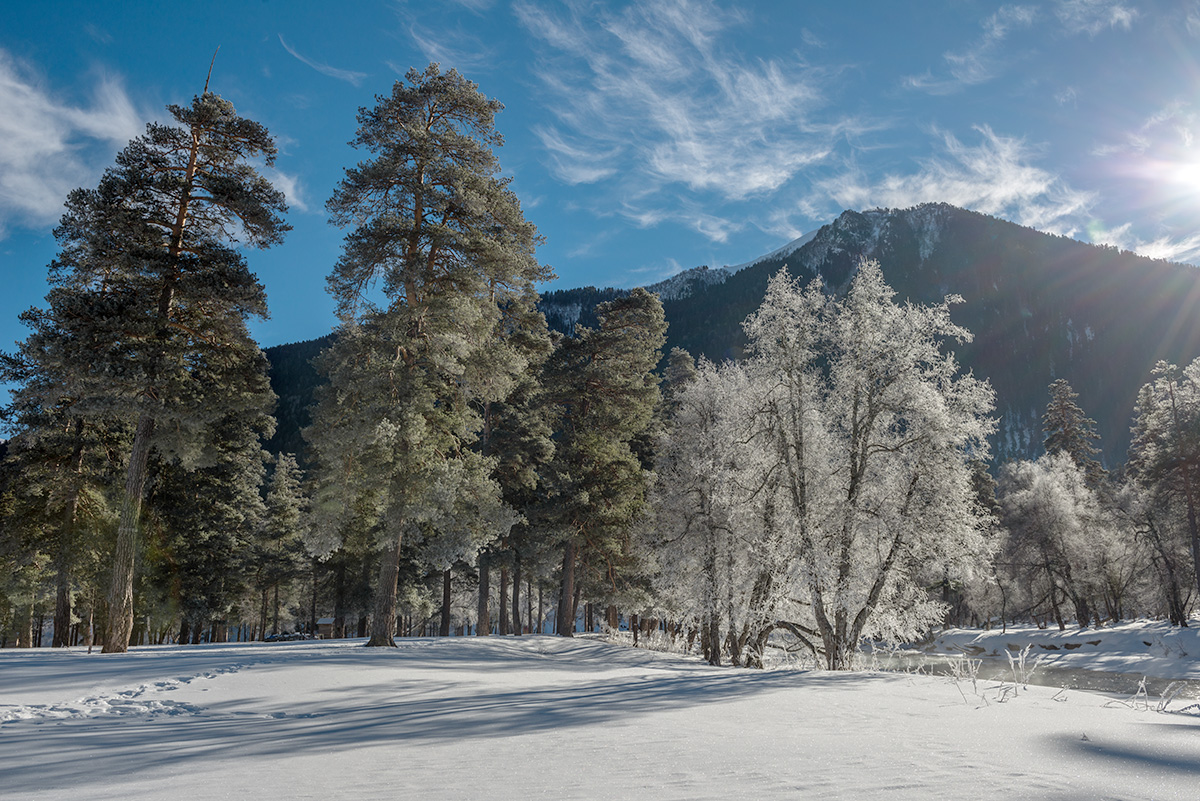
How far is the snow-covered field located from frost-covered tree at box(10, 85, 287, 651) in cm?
632

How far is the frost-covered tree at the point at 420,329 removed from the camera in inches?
636

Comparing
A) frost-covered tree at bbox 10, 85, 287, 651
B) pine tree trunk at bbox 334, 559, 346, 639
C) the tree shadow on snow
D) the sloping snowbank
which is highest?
frost-covered tree at bbox 10, 85, 287, 651

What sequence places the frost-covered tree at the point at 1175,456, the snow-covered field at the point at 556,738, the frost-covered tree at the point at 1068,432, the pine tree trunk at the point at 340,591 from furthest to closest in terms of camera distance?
the frost-covered tree at the point at 1068,432 < the pine tree trunk at the point at 340,591 < the frost-covered tree at the point at 1175,456 < the snow-covered field at the point at 556,738

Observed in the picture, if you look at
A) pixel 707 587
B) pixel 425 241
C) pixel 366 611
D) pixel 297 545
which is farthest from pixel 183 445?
pixel 297 545

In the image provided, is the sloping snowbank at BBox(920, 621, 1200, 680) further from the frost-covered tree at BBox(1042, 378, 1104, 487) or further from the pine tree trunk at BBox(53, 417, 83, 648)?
the pine tree trunk at BBox(53, 417, 83, 648)

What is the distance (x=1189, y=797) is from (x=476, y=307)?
634 inches

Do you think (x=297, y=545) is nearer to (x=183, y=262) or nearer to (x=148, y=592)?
(x=148, y=592)

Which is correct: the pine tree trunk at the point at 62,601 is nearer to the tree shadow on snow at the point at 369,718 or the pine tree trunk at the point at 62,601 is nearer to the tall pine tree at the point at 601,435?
the tree shadow on snow at the point at 369,718

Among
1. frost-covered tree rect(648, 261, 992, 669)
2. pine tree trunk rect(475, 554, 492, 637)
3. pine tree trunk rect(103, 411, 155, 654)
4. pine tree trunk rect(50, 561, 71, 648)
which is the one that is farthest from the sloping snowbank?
pine tree trunk rect(50, 561, 71, 648)

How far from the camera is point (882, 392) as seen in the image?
1507cm

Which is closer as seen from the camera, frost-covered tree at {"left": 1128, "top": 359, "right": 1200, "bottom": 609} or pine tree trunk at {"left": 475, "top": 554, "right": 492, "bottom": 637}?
pine tree trunk at {"left": 475, "top": 554, "right": 492, "bottom": 637}

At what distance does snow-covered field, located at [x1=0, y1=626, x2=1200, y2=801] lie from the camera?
3775 millimetres

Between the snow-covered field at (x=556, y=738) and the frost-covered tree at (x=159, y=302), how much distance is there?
632 centimetres

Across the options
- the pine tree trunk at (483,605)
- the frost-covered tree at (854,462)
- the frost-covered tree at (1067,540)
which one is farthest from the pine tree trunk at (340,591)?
the frost-covered tree at (1067,540)
